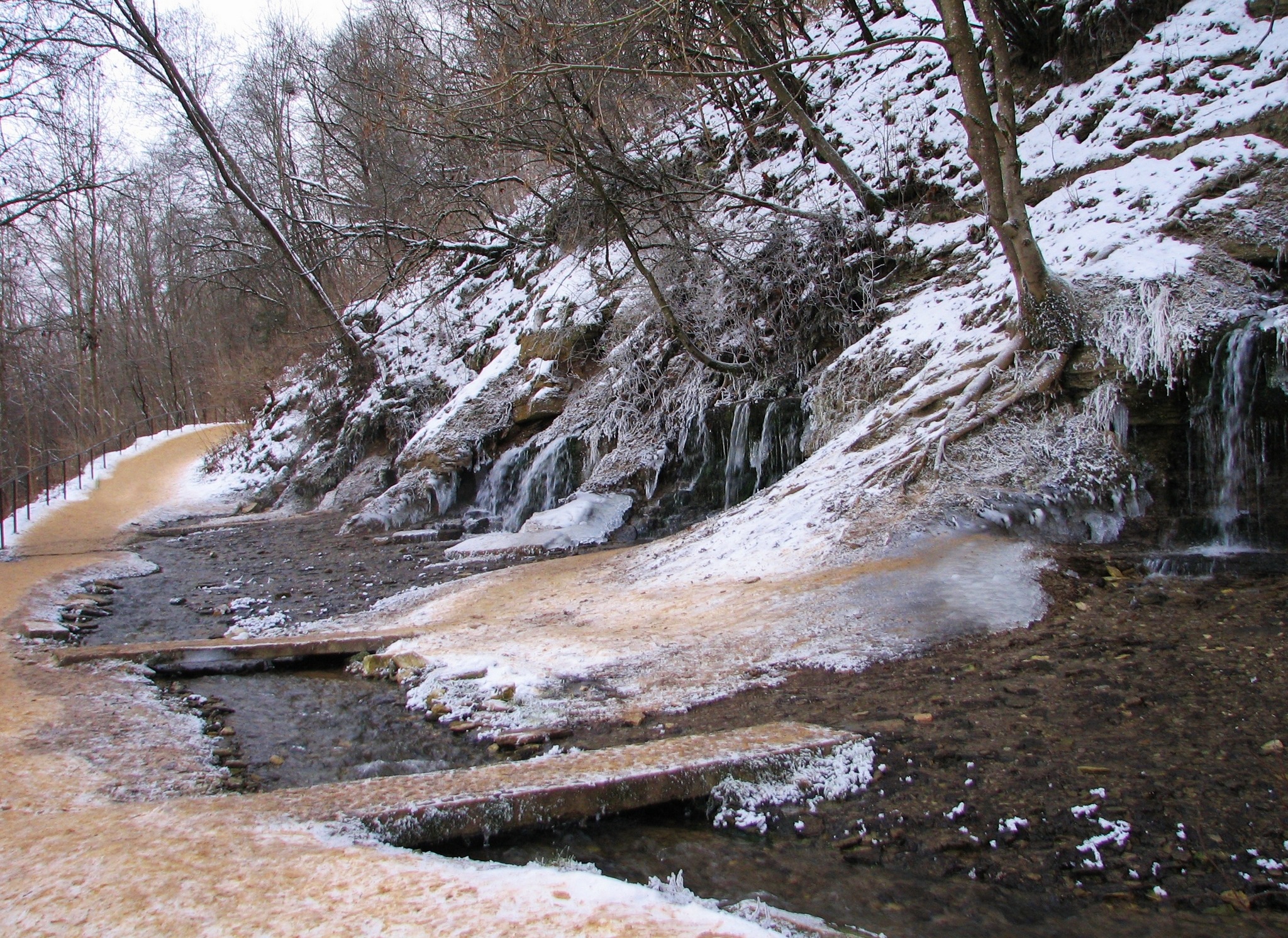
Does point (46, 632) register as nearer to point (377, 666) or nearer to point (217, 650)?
point (217, 650)

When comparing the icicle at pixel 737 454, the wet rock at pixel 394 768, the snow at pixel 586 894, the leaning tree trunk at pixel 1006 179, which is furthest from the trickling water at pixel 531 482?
the snow at pixel 586 894

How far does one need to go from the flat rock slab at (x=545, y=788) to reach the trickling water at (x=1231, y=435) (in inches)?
159

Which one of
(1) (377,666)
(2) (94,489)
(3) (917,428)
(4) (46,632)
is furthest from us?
(2) (94,489)

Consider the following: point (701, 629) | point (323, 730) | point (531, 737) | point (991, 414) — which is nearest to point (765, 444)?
point (991, 414)

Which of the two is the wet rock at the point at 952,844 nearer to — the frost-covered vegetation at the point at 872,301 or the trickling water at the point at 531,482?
the frost-covered vegetation at the point at 872,301

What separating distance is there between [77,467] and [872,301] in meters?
22.7

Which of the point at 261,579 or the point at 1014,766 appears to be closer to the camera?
the point at 1014,766

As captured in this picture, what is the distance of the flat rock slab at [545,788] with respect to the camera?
2639 millimetres

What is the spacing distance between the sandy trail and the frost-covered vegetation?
4.20 meters

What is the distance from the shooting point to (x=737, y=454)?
31.2ft

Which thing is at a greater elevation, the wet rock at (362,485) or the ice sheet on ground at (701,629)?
the wet rock at (362,485)

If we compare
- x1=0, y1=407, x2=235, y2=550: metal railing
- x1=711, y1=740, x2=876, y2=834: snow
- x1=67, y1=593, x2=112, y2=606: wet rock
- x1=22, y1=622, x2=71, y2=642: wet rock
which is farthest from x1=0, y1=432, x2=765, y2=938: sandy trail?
x1=0, y1=407, x2=235, y2=550: metal railing

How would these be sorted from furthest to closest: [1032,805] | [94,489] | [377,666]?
[94,489] < [377,666] < [1032,805]

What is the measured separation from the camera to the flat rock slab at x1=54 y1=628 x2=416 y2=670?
17.4 ft
